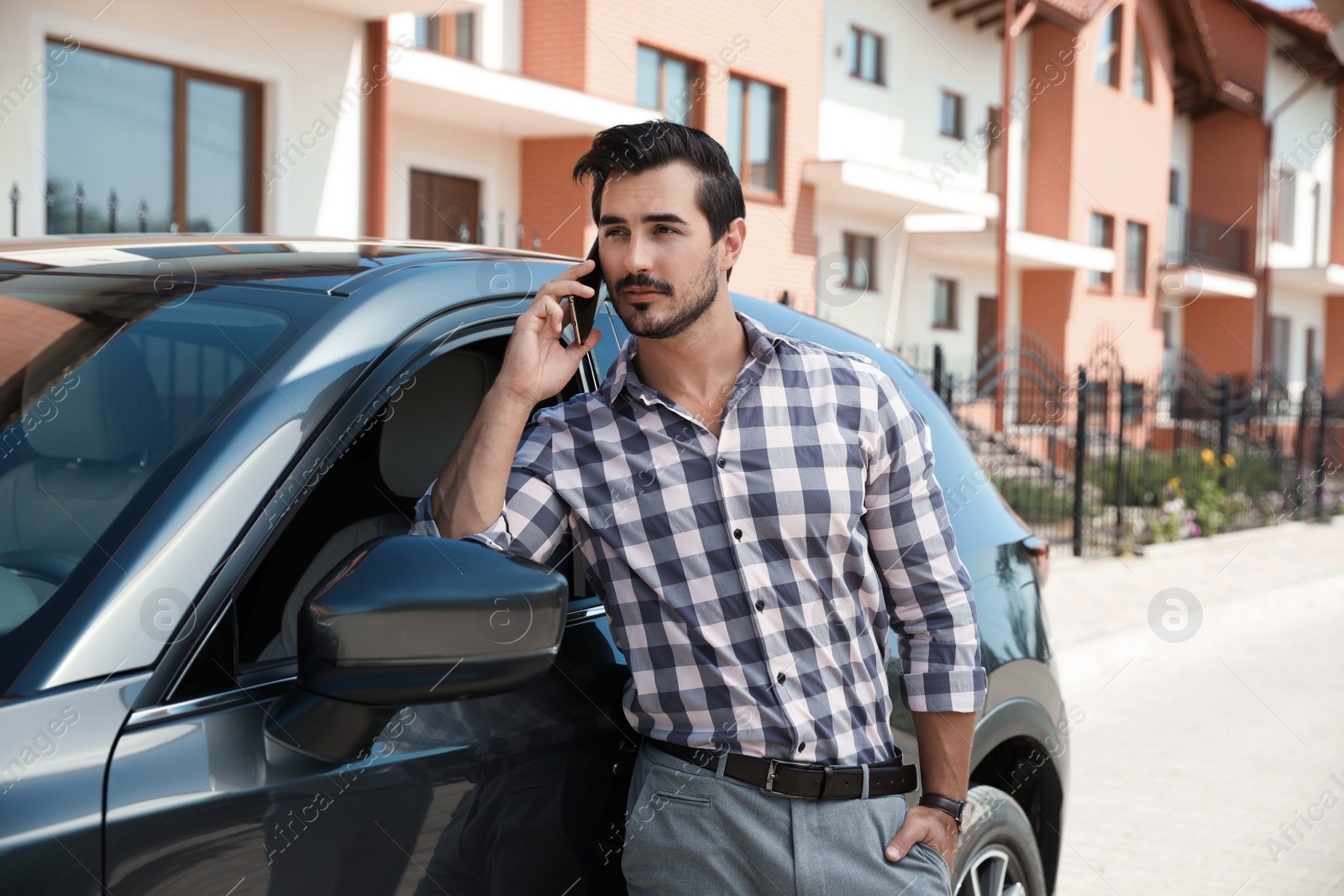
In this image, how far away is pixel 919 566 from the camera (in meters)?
2.36

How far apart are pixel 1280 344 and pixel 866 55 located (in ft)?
68.5

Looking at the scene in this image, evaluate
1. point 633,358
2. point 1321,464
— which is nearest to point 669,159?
point 633,358

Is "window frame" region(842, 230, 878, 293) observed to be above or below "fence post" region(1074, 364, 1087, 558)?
above

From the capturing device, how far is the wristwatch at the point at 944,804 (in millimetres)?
2393

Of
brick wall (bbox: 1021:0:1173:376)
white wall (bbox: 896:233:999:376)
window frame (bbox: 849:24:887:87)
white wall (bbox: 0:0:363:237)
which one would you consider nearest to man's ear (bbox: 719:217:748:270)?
white wall (bbox: 0:0:363:237)

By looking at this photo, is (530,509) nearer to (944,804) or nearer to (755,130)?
(944,804)

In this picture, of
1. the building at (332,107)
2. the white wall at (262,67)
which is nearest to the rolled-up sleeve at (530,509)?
the building at (332,107)

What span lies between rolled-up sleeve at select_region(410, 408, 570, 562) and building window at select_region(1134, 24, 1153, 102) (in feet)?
99.2

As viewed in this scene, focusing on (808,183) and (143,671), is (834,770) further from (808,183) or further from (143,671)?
(808,183)

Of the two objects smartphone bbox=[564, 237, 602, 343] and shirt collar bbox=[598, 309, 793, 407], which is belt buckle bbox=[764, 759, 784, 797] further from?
smartphone bbox=[564, 237, 602, 343]

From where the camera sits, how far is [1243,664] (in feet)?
30.1

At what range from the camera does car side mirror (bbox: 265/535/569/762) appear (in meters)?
1.58

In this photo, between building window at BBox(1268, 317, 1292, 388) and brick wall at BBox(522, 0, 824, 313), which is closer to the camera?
brick wall at BBox(522, 0, 824, 313)

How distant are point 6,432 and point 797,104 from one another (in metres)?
19.4
